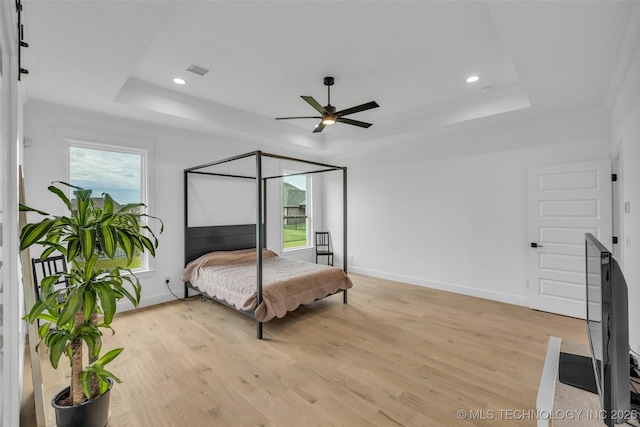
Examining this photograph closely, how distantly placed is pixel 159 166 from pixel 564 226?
18.4 feet

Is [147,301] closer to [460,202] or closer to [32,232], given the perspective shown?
[32,232]

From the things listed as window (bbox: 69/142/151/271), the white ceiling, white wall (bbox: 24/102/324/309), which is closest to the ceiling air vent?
the white ceiling

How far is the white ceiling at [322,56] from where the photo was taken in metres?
1.98

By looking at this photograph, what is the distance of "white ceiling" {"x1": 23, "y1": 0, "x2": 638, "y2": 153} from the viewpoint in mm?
1982

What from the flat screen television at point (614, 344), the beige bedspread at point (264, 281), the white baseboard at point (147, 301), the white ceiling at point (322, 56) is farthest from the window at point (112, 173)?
the flat screen television at point (614, 344)

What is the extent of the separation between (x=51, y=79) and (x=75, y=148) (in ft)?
3.48

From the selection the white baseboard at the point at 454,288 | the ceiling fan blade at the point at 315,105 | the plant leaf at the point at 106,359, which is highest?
the ceiling fan blade at the point at 315,105

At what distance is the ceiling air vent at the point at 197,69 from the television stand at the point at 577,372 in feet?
12.6

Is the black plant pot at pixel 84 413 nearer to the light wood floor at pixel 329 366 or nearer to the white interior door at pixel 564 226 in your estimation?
the light wood floor at pixel 329 366

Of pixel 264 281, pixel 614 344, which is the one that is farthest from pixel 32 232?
pixel 614 344

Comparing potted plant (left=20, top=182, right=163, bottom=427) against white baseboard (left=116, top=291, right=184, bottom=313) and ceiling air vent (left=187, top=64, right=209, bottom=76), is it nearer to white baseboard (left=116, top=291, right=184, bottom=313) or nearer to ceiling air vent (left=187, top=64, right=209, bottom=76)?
ceiling air vent (left=187, top=64, right=209, bottom=76)

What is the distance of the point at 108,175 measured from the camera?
383 cm

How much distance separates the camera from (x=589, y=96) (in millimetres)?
3160

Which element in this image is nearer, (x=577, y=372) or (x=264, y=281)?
(x=577, y=372)
